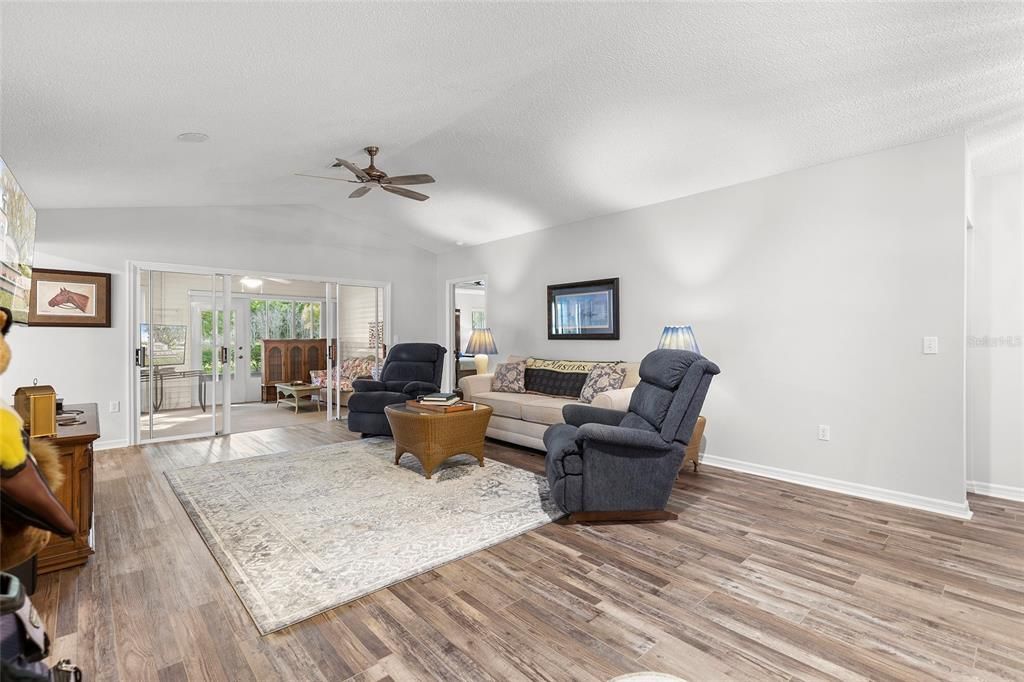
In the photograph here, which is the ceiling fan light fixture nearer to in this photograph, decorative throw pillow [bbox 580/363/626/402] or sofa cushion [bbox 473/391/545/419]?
sofa cushion [bbox 473/391/545/419]

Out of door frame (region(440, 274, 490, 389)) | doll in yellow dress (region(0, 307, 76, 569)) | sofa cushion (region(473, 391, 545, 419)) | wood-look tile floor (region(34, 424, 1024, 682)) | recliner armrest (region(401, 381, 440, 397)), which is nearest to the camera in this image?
doll in yellow dress (region(0, 307, 76, 569))

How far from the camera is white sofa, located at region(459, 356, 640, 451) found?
4.08 metres

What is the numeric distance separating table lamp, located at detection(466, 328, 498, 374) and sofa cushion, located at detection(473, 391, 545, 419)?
2.97ft

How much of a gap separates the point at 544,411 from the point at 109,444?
174 inches

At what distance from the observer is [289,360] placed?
779cm

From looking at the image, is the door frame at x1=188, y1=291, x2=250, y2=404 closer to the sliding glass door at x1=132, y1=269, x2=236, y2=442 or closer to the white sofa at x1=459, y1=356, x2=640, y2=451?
the sliding glass door at x1=132, y1=269, x2=236, y2=442

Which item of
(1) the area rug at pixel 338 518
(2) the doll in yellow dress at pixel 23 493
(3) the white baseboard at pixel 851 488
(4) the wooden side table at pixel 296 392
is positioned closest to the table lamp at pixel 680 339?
(3) the white baseboard at pixel 851 488

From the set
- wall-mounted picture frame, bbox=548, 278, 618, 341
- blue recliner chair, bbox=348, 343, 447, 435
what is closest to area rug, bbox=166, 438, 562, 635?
blue recliner chair, bbox=348, 343, 447, 435

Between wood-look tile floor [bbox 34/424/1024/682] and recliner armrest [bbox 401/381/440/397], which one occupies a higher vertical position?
recliner armrest [bbox 401/381/440/397]

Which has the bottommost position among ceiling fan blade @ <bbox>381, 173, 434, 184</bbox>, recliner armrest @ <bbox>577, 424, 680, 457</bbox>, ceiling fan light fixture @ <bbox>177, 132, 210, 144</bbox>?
recliner armrest @ <bbox>577, 424, 680, 457</bbox>

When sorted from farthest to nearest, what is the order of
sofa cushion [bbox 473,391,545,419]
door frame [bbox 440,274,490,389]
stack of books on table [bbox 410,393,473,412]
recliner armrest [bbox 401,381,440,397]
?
door frame [bbox 440,274,490,389] → recliner armrest [bbox 401,381,440,397] → sofa cushion [bbox 473,391,545,419] → stack of books on table [bbox 410,393,473,412]

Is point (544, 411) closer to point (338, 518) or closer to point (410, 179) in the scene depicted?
point (338, 518)

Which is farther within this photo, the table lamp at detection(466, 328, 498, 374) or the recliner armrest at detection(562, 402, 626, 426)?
the table lamp at detection(466, 328, 498, 374)

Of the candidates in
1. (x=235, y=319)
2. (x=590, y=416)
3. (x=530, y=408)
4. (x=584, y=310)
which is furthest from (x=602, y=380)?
(x=235, y=319)
